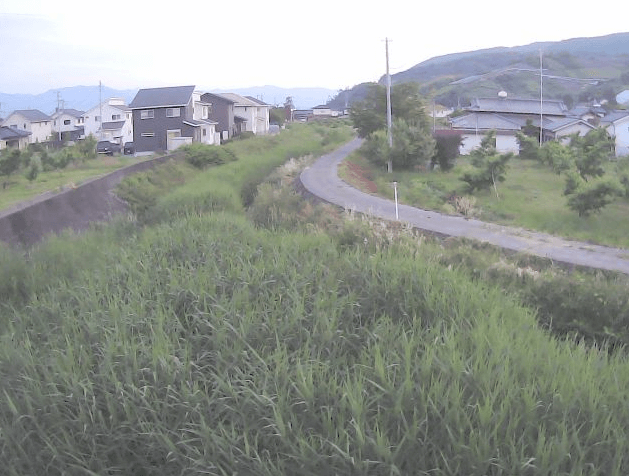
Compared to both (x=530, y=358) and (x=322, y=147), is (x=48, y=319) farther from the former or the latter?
(x=322, y=147)

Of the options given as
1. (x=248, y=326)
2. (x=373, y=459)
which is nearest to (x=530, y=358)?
(x=373, y=459)

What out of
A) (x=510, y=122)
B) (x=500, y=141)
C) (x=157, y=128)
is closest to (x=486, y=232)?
(x=500, y=141)

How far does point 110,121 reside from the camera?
Answer: 191ft

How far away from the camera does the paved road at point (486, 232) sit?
10.8m

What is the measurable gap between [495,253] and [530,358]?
605 centimetres

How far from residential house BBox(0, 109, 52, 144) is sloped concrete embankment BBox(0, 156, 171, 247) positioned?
33.9 meters

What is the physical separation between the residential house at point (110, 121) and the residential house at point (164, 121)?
15.8 m

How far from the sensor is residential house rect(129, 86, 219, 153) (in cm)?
3841

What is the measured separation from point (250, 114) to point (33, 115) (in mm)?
18580

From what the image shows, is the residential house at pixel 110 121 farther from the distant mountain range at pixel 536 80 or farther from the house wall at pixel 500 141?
the house wall at pixel 500 141

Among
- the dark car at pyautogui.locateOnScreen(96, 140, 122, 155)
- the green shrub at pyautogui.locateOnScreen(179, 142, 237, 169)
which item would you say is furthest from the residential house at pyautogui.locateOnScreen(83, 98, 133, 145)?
the green shrub at pyautogui.locateOnScreen(179, 142, 237, 169)

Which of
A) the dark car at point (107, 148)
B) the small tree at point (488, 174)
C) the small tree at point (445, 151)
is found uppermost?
the dark car at point (107, 148)

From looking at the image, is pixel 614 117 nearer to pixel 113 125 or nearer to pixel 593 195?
pixel 593 195

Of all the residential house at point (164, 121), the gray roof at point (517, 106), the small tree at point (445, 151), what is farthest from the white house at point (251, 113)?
the small tree at point (445, 151)
